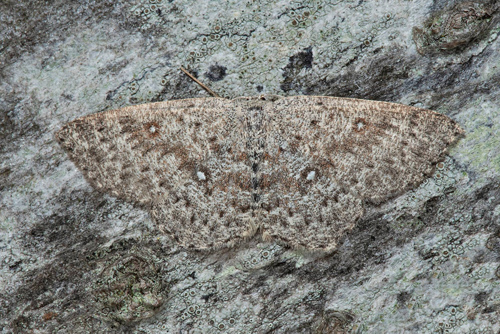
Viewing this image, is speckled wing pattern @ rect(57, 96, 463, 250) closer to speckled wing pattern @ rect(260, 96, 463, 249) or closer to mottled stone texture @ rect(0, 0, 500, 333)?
speckled wing pattern @ rect(260, 96, 463, 249)

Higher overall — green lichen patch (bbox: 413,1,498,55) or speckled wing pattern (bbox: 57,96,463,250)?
green lichen patch (bbox: 413,1,498,55)

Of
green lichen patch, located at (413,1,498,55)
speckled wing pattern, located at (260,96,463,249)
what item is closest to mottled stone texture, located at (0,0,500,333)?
green lichen patch, located at (413,1,498,55)

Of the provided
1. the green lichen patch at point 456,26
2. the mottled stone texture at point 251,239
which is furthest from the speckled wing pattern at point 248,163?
the green lichen patch at point 456,26

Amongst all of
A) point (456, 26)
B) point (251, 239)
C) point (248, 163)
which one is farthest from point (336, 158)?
point (456, 26)

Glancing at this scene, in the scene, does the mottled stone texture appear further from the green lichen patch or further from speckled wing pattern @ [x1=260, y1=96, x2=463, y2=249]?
speckled wing pattern @ [x1=260, y1=96, x2=463, y2=249]

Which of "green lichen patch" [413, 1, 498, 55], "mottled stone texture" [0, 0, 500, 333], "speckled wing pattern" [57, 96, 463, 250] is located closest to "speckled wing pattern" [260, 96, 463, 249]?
"speckled wing pattern" [57, 96, 463, 250]

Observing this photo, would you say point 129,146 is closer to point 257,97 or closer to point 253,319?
point 257,97
